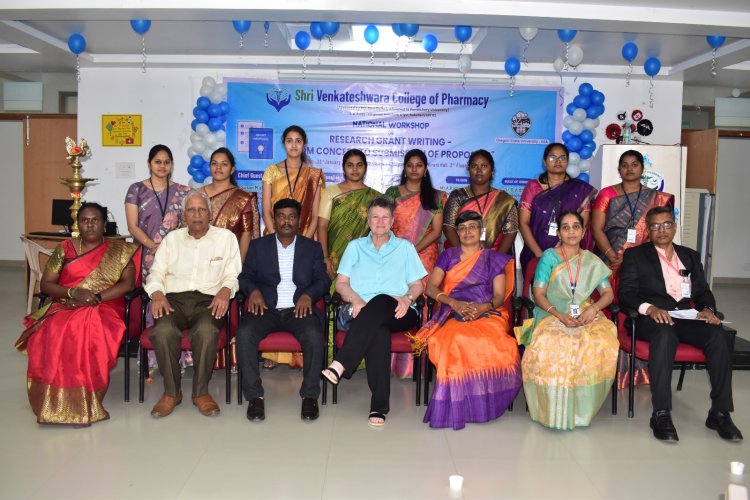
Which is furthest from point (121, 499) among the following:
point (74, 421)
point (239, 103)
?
point (239, 103)

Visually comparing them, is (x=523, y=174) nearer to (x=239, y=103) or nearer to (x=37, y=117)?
(x=239, y=103)

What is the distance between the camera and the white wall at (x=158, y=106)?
6.59 m

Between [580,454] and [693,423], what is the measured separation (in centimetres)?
89

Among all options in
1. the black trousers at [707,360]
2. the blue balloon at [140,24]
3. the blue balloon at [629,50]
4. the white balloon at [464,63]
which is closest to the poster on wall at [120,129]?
the blue balloon at [140,24]

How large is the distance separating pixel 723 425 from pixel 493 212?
1833 mm

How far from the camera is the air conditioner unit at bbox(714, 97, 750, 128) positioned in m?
8.47

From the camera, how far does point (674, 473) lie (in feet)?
9.20

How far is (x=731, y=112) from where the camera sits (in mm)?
8508

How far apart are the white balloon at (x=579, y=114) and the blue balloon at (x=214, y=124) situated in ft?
11.5

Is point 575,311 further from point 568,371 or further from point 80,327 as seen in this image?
point 80,327

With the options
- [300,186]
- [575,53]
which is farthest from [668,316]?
[575,53]

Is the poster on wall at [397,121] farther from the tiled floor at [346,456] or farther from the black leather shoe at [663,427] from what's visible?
the black leather shoe at [663,427]

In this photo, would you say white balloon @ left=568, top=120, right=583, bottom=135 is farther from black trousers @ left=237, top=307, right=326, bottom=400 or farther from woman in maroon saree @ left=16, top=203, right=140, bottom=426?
woman in maroon saree @ left=16, top=203, right=140, bottom=426

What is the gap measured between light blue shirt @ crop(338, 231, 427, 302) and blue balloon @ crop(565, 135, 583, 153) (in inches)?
126
